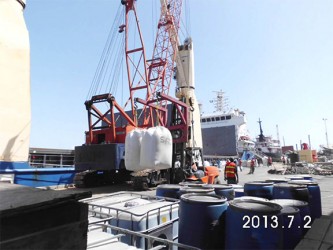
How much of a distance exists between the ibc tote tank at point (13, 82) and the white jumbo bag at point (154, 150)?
4.70 metres

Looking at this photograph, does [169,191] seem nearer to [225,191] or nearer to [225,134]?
[225,191]

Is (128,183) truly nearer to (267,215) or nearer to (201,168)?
(201,168)

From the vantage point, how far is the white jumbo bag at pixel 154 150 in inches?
350

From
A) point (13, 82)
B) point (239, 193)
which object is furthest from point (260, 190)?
point (13, 82)

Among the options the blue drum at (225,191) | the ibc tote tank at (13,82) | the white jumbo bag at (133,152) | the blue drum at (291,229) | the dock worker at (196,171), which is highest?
the ibc tote tank at (13,82)

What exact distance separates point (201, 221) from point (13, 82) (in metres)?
9.30

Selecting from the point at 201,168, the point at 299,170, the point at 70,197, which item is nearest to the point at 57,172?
the point at 201,168

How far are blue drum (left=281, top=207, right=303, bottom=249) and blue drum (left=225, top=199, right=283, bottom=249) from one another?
1.45ft

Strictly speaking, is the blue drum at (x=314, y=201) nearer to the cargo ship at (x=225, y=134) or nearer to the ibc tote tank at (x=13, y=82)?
the ibc tote tank at (x=13, y=82)

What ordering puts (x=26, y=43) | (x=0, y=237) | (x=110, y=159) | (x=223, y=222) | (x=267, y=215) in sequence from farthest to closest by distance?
(x=110, y=159) → (x=26, y=43) → (x=223, y=222) → (x=267, y=215) → (x=0, y=237)

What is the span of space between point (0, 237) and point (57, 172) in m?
12.5

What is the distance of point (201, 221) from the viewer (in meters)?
3.19

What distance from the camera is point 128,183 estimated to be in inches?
568
